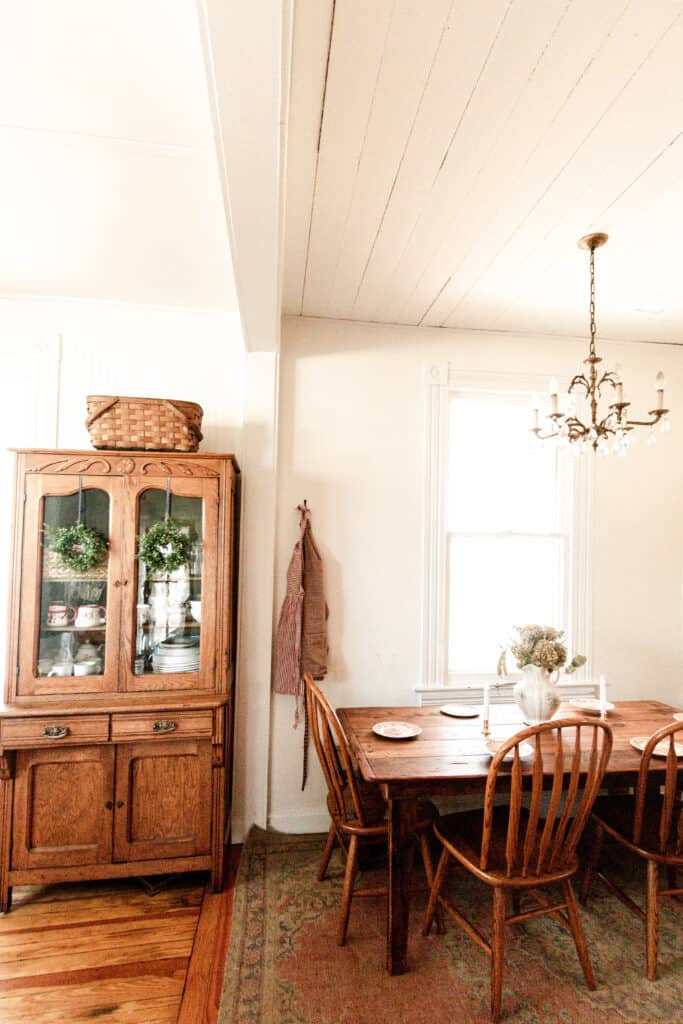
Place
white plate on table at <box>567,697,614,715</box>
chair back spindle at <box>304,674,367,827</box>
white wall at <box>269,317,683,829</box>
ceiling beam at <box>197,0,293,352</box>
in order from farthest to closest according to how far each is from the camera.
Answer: white wall at <box>269,317,683,829</box>, white plate on table at <box>567,697,614,715</box>, chair back spindle at <box>304,674,367,827</box>, ceiling beam at <box>197,0,293,352</box>

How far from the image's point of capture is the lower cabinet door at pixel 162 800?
227 centimetres

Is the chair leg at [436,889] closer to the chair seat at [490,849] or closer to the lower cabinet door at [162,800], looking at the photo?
the chair seat at [490,849]

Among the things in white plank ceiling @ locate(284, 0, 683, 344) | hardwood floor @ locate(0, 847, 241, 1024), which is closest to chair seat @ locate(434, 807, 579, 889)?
hardwood floor @ locate(0, 847, 241, 1024)

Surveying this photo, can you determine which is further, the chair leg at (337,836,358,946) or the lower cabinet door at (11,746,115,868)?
the lower cabinet door at (11,746,115,868)

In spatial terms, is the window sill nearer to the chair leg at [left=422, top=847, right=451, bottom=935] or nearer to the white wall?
the white wall

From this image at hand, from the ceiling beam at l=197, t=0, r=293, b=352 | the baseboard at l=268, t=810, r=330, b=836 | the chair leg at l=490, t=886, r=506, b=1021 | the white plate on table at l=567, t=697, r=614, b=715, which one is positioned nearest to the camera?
the ceiling beam at l=197, t=0, r=293, b=352

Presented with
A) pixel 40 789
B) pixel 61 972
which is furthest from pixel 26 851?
pixel 61 972

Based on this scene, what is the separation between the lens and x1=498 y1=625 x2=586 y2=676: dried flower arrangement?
88.5 inches

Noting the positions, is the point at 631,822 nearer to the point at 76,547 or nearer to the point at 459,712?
the point at 459,712

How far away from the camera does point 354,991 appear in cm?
181

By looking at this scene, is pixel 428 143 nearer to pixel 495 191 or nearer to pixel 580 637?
pixel 495 191

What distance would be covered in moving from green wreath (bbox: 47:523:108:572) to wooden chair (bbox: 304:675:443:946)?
1.06 m

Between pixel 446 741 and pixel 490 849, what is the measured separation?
0.41 m

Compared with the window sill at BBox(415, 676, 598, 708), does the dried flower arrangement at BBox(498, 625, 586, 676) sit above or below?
above
